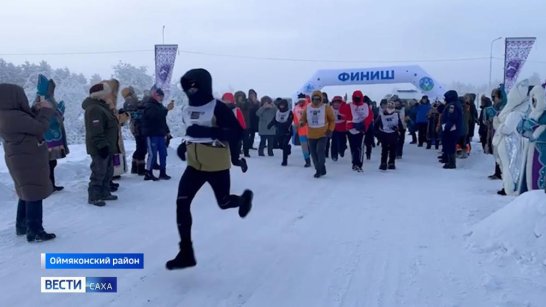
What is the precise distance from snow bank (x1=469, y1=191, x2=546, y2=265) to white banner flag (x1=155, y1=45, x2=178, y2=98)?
14.2 metres

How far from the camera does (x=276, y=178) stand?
1000 centimetres

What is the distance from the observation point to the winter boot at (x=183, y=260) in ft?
14.4

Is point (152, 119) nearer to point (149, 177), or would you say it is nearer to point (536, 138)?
point (149, 177)

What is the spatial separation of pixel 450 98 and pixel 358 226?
271 inches

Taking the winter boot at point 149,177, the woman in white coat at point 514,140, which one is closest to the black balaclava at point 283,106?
the winter boot at point 149,177

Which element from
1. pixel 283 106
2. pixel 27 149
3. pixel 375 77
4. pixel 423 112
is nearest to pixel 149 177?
pixel 27 149

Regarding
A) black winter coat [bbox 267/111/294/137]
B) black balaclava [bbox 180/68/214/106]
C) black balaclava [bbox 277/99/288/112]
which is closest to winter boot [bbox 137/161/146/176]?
black winter coat [bbox 267/111/294/137]

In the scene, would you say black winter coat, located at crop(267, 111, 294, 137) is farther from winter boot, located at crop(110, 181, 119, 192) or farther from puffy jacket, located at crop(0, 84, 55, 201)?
puffy jacket, located at crop(0, 84, 55, 201)

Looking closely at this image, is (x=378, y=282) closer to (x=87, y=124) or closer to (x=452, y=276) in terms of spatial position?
(x=452, y=276)

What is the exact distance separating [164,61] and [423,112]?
9739 millimetres

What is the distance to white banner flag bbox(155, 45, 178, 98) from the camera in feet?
56.9

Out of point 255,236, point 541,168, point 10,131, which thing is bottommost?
point 255,236

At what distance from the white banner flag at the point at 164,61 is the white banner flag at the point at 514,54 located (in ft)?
42.8

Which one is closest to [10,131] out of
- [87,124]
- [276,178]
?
[87,124]
